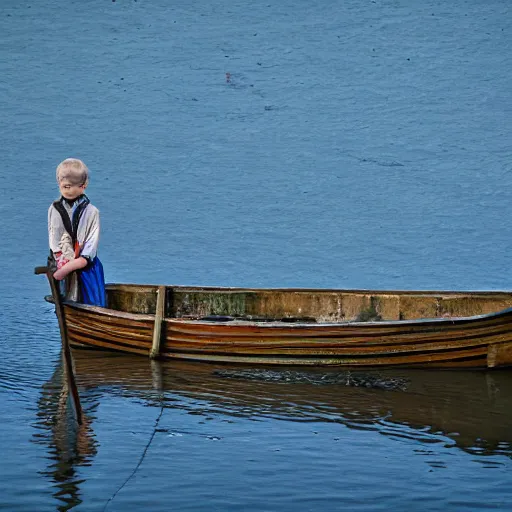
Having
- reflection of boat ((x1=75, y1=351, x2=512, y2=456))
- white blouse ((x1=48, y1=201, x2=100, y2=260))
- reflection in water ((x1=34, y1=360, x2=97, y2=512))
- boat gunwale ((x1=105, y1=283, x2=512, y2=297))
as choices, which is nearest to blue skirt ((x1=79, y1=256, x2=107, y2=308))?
white blouse ((x1=48, y1=201, x2=100, y2=260))

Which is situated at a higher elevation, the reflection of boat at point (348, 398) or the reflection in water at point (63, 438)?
the reflection of boat at point (348, 398)

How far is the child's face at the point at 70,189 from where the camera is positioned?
5.39 metres

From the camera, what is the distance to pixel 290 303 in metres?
6.44

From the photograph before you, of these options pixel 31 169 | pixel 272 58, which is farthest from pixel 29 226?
A: pixel 272 58

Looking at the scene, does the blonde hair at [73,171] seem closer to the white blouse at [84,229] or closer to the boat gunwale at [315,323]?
the white blouse at [84,229]

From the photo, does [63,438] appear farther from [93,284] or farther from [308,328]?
[93,284]

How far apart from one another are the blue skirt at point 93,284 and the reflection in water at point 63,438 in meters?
0.99

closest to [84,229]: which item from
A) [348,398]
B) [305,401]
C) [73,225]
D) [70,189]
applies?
[73,225]

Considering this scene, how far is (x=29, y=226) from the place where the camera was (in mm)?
9430

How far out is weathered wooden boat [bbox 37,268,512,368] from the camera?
5.37 meters

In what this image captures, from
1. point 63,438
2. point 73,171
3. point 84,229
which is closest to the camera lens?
point 63,438

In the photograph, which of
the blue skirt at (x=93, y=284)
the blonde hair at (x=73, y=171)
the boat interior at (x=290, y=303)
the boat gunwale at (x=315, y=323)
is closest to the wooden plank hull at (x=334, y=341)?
the boat gunwale at (x=315, y=323)

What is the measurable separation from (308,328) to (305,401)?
0.89m

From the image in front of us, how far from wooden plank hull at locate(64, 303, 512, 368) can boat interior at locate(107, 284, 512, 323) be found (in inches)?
19.7
